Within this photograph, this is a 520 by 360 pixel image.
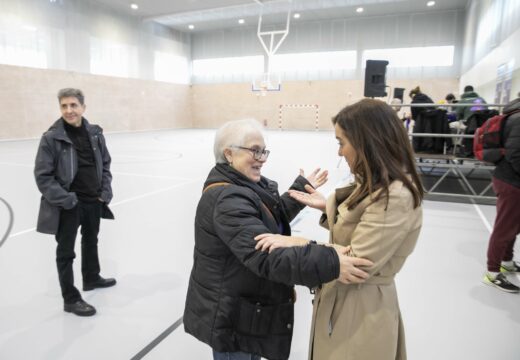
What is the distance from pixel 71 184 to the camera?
9.00ft

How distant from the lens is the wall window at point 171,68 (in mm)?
21438

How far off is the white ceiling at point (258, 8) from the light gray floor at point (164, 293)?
14467mm

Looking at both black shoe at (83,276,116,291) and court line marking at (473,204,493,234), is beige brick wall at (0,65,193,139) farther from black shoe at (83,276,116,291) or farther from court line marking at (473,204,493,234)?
court line marking at (473,204,493,234)

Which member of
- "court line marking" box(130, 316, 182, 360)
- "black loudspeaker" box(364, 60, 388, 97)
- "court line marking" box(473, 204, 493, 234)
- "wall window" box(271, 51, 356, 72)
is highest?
"wall window" box(271, 51, 356, 72)

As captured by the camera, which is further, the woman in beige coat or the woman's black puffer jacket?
the woman's black puffer jacket

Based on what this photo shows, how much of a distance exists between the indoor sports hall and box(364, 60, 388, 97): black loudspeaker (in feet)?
0.14

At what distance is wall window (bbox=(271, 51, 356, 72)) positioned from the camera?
2059cm

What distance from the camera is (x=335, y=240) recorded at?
4.29 ft

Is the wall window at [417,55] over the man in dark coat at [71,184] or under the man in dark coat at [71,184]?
over

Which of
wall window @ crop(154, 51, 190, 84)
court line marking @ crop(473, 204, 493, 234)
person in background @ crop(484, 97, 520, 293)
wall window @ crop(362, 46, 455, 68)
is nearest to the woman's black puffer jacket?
person in background @ crop(484, 97, 520, 293)

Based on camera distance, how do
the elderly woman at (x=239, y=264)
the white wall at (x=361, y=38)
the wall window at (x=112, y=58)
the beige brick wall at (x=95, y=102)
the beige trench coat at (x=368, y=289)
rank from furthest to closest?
the white wall at (x=361, y=38)
the wall window at (x=112, y=58)
the beige brick wall at (x=95, y=102)
the elderly woman at (x=239, y=264)
the beige trench coat at (x=368, y=289)

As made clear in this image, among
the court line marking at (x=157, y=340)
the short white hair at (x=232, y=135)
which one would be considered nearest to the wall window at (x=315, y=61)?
the court line marking at (x=157, y=340)

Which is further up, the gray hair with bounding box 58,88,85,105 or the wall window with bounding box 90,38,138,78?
the wall window with bounding box 90,38,138,78

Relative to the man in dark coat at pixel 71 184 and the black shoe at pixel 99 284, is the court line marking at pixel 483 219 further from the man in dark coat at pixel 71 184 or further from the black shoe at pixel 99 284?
the man in dark coat at pixel 71 184
